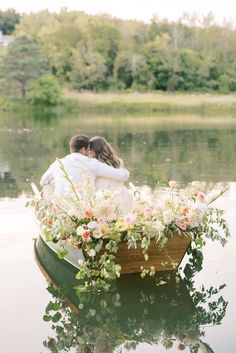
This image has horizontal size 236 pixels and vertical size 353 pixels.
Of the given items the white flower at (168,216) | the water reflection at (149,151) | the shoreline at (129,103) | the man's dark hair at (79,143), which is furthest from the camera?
the shoreline at (129,103)

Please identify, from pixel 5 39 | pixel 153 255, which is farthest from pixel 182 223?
pixel 5 39

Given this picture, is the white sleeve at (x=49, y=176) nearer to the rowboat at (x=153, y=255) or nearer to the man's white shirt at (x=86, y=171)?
the man's white shirt at (x=86, y=171)

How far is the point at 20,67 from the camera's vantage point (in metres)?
50.7

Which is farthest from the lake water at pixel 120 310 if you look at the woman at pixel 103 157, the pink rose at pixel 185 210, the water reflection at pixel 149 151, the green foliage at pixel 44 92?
the green foliage at pixel 44 92

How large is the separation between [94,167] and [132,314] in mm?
1749

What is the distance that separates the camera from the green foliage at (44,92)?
49.4 metres

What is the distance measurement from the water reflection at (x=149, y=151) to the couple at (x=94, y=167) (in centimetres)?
394

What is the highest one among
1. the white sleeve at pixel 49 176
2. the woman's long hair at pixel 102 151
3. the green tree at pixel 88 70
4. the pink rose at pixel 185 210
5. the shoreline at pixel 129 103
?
the woman's long hair at pixel 102 151

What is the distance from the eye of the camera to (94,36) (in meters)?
61.6

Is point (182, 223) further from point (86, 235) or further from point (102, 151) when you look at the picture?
point (102, 151)

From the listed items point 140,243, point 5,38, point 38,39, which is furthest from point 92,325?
point 5,38

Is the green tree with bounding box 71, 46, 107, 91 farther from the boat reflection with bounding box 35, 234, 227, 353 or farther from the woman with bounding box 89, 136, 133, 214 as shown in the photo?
the boat reflection with bounding box 35, 234, 227, 353

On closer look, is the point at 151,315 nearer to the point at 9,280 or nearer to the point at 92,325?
the point at 92,325

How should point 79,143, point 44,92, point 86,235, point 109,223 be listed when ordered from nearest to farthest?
point 86,235
point 109,223
point 79,143
point 44,92
